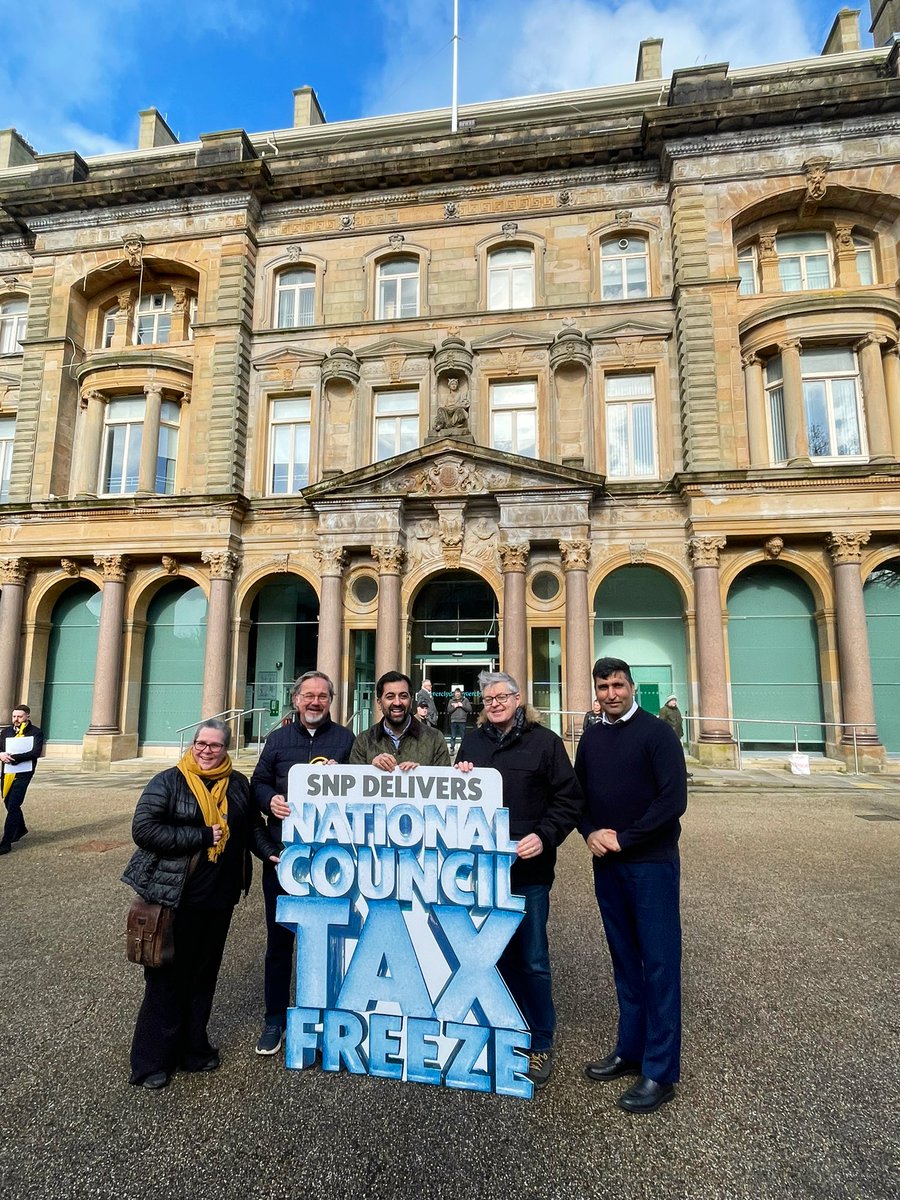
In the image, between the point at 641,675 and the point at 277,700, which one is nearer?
the point at 641,675

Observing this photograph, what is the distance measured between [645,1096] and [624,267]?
20150mm

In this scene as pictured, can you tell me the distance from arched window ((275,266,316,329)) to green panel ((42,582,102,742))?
10.4 m

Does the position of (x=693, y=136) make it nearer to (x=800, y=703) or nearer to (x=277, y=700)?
(x=800, y=703)

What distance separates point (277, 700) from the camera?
61.1 ft

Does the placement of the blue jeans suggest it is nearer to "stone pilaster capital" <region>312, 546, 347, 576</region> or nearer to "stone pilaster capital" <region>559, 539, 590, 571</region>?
"stone pilaster capital" <region>559, 539, 590, 571</region>

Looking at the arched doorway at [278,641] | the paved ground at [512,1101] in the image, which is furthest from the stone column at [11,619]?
the paved ground at [512,1101]

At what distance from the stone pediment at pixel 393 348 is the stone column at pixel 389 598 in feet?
20.4

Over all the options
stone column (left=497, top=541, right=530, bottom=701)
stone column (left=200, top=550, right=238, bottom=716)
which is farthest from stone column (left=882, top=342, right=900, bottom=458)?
stone column (left=200, top=550, right=238, bottom=716)

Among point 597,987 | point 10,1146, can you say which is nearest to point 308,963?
point 10,1146

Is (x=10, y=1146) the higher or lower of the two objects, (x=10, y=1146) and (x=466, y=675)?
the lower

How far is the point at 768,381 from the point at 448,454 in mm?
8919

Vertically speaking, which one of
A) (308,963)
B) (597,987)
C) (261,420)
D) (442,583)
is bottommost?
(597,987)

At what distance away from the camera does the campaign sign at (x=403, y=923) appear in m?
3.07

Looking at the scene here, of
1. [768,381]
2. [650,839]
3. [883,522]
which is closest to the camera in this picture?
[650,839]
